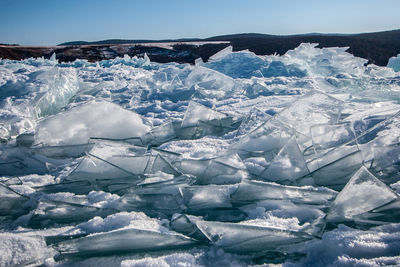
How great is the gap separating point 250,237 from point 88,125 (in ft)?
6.78

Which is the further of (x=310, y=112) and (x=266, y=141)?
(x=310, y=112)

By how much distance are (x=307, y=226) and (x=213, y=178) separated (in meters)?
0.69

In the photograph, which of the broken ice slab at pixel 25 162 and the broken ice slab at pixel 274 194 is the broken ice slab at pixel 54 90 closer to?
the broken ice slab at pixel 25 162

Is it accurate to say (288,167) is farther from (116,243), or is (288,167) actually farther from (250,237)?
(116,243)

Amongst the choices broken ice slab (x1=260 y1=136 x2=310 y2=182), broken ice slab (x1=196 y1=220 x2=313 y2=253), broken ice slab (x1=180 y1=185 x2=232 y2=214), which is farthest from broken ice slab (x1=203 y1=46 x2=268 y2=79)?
broken ice slab (x1=196 y1=220 x2=313 y2=253)

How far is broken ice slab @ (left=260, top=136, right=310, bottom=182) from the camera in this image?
185 cm

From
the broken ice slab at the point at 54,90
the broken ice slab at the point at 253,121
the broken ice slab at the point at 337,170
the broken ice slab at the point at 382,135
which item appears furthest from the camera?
the broken ice slab at the point at 54,90

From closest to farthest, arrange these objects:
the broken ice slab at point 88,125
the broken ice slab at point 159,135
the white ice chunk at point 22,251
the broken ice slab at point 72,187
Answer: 1. the white ice chunk at point 22,251
2. the broken ice slab at point 72,187
3. the broken ice slab at point 88,125
4. the broken ice slab at point 159,135

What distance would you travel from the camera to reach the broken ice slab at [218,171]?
74.4 inches

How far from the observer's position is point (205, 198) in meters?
1.62

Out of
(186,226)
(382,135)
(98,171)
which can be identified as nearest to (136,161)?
(98,171)

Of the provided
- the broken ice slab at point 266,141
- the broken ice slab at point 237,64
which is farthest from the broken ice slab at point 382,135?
the broken ice slab at point 237,64

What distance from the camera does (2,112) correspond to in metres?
4.04

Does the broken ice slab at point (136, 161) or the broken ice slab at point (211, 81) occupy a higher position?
the broken ice slab at point (211, 81)
